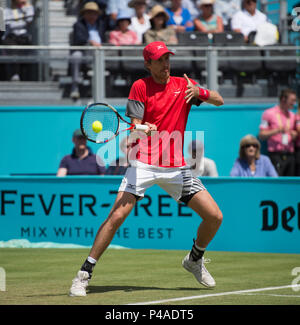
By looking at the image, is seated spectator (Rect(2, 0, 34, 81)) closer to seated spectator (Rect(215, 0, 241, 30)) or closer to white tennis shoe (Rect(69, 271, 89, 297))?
seated spectator (Rect(215, 0, 241, 30))

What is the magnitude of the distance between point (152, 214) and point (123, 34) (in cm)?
452

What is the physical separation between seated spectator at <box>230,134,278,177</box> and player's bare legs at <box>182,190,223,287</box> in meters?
4.63

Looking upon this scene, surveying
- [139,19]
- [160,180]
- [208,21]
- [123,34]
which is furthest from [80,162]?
[160,180]

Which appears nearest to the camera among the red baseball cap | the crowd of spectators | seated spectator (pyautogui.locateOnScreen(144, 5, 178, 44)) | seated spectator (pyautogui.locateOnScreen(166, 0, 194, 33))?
the red baseball cap

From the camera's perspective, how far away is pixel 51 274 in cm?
895

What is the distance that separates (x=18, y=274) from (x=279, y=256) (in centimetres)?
376

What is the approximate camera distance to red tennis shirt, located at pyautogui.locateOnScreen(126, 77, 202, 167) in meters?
7.59

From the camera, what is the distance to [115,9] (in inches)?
617

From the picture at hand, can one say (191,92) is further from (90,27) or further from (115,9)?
(115,9)

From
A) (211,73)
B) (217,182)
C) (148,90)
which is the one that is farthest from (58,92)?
(148,90)

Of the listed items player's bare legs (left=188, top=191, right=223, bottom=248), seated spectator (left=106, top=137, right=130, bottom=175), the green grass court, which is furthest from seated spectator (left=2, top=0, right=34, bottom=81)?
player's bare legs (left=188, top=191, right=223, bottom=248)

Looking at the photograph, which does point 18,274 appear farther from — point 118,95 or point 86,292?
point 118,95

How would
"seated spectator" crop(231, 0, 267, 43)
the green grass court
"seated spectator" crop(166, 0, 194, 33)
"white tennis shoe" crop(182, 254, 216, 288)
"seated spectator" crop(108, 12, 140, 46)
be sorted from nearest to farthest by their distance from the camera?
the green grass court
"white tennis shoe" crop(182, 254, 216, 288)
"seated spectator" crop(108, 12, 140, 46)
"seated spectator" crop(231, 0, 267, 43)
"seated spectator" crop(166, 0, 194, 33)
